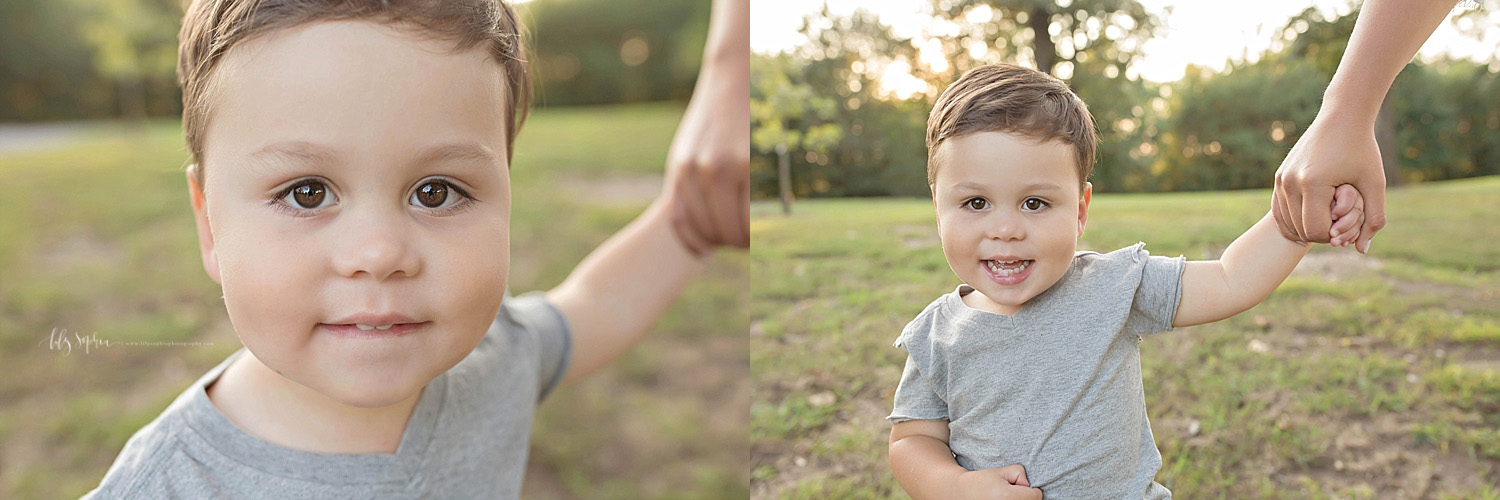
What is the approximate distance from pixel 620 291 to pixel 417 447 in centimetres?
47

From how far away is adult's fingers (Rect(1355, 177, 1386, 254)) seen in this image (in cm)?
81

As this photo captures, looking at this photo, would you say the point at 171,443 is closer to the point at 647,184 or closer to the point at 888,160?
the point at 888,160

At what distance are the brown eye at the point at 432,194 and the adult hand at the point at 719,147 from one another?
559 mm

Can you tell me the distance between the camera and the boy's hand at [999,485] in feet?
2.85

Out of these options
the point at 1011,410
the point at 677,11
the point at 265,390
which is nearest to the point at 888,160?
the point at 1011,410

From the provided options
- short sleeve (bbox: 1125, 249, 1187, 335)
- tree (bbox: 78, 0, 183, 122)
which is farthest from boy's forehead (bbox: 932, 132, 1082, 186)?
tree (bbox: 78, 0, 183, 122)

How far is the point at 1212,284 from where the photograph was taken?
838 millimetres

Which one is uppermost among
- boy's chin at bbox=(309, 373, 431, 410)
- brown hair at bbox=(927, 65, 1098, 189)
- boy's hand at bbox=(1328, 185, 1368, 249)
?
brown hair at bbox=(927, 65, 1098, 189)

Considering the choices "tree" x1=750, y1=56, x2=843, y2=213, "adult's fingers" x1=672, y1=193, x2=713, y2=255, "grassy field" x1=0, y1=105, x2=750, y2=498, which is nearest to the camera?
"tree" x1=750, y1=56, x2=843, y2=213

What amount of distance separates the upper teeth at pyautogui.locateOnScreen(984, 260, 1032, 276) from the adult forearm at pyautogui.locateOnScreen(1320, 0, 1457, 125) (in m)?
0.30

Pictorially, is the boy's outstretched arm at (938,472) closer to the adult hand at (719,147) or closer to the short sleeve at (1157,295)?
the short sleeve at (1157,295)

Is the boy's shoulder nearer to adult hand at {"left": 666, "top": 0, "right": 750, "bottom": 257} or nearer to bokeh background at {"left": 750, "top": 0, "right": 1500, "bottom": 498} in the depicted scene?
bokeh background at {"left": 750, "top": 0, "right": 1500, "bottom": 498}

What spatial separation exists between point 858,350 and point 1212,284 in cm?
43

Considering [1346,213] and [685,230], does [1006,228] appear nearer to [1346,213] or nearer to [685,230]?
[1346,213]
